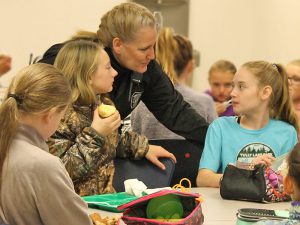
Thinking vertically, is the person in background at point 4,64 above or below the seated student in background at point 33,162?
below

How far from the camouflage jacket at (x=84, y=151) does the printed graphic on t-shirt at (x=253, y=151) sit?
654 mm

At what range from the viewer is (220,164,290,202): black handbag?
250 centimetres

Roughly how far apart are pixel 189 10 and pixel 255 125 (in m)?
3.86

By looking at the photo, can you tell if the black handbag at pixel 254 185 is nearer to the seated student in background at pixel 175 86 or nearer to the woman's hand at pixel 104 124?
the woman's hand at pixel 104 124

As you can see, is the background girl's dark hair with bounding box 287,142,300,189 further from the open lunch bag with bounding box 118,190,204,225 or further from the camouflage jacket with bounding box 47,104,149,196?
the camouflage jacket with bounding box 47,104,149,196

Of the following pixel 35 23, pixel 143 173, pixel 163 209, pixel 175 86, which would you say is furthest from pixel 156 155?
pixel 35 23

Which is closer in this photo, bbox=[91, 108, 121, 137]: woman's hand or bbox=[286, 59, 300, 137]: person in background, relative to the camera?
bbox=[91, 108, 121, 137]: woman's hand

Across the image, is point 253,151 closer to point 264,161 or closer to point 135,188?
point 264,161

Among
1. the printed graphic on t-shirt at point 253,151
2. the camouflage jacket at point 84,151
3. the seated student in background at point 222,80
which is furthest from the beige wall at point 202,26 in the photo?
the camouflage jacket at point 84,151

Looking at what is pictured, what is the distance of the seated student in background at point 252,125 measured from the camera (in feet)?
9.60

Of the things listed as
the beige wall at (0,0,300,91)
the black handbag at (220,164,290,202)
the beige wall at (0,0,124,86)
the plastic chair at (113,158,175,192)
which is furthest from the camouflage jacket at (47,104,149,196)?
the beige wall at (0,0,124,86)

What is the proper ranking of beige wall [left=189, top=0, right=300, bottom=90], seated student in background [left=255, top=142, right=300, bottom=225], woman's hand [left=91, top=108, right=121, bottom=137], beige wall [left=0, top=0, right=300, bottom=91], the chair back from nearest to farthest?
1. seated student in background [left=255, top=142, right=300, bottom=225]
2. woman's hand [left=91, top=108, right=121, bottom=137]
3. the chair back
4. beige wall [left=0, top=0, right=300, bottom=91]
5. beige wall [left=189, top=0, right=300, bottom=90]

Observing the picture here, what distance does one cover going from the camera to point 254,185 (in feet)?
8.25

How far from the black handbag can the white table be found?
0.03 m
